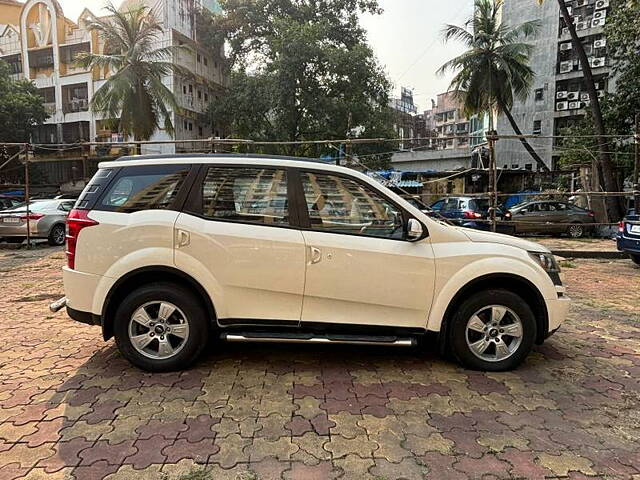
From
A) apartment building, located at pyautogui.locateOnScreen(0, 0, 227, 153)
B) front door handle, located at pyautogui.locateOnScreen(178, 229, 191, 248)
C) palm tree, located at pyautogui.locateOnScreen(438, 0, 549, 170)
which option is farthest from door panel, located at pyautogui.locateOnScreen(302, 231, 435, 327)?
apartment building, located at pyautogui.locateOnScreen(0, 0, 227, 153)

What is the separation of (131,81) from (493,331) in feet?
72.8

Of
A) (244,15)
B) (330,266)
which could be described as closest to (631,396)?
(330,266)

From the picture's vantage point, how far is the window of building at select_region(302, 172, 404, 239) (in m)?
3.75

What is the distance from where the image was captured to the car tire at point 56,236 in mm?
12711

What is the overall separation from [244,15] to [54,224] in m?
24.0

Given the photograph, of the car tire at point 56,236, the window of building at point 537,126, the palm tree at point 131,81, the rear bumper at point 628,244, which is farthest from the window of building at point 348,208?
the window of building at point 537,126

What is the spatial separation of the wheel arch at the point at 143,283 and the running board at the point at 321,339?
271 millimetres

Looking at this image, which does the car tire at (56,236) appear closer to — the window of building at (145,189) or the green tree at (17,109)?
the window of building at (145,189)

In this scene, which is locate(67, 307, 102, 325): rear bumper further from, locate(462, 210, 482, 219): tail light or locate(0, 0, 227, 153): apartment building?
locate(0, 0, 227, 153): apartment building

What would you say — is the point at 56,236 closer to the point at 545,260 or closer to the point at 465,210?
the point at 465,210

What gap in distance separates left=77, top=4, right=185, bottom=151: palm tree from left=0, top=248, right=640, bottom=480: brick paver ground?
63.8ft

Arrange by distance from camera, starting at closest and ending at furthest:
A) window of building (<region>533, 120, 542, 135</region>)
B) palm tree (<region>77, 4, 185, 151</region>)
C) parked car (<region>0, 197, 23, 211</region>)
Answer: parked car (<region>0, 197, 23, 211</region>) → palm tree (<region>77, 4, 185, 151</region>) → window of building (<region>533, 120, 542, 135</region>)

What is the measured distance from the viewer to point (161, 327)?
3.71 meters

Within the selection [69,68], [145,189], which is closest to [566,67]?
[69,68]
